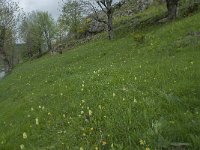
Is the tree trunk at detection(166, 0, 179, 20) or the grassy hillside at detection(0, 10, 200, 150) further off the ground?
the tree trunk at detection(166, 0, 179, 20)

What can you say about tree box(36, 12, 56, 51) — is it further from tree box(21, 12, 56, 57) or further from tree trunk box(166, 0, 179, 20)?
tree trunk box(166, 0, 179, 20)

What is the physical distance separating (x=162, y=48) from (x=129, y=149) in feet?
41.4

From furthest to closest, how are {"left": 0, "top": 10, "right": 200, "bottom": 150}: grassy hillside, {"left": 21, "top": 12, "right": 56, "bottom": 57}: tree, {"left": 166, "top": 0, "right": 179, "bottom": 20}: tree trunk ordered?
{"left": 21, "top": 12, "right": 56, "bottom": 57}: tree < {"left": 166, "top": 0, "right": 179, "bottom": 20}: tree trunk < {"left": 0, "top": 10, "right": 200, "bottom": 150}: grassy hillside

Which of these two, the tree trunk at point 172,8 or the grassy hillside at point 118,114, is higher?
the tree trunk at point 172,8

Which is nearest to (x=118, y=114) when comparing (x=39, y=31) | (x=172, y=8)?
(x=172, y=8)

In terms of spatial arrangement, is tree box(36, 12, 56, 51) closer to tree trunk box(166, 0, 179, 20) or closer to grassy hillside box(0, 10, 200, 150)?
tree trunk box(166, 0, 179, 20)

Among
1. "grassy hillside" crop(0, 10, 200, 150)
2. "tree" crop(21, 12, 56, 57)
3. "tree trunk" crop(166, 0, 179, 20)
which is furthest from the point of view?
"tree" crop(21, 12, 56, 57)

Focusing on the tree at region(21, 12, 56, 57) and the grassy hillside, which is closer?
the grassy hillside

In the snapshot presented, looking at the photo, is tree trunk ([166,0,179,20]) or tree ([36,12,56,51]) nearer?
tree trunk ([166,0,179,20])

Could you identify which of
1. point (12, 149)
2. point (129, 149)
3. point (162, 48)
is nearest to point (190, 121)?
point (129, 149)

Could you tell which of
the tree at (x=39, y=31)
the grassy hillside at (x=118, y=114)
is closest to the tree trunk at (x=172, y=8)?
the grassy hillside at (x=118, y=114)

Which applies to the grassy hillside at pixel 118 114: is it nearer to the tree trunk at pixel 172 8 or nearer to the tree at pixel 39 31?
the tree trunk at pixel 172 8

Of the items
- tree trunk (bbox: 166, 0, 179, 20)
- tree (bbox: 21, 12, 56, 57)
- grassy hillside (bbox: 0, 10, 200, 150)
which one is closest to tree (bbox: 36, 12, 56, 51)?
tree (bbox: 21, 12, 56, 57)

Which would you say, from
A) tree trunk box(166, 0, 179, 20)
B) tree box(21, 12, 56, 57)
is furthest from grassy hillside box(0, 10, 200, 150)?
tree box(21, 12, 56, 57)
